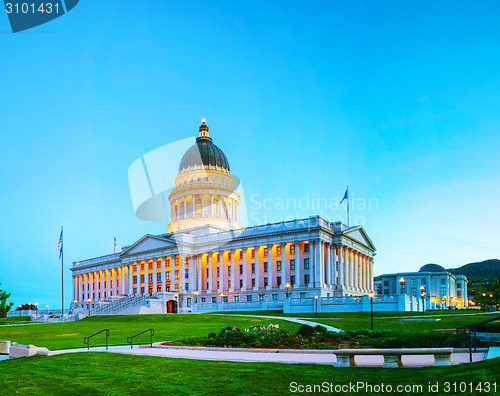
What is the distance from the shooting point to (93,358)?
19906 mm

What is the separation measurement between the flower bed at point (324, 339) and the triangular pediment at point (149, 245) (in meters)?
79.8

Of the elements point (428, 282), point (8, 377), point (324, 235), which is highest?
point (324, 235)

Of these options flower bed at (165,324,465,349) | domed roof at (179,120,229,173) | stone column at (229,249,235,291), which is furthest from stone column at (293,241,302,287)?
flower bed at (165,324,465,349)

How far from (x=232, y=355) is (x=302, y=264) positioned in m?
69.7

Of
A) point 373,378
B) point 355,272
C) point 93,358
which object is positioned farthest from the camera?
point 355,272

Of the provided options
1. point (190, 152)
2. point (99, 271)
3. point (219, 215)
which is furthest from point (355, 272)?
point (99, 271)

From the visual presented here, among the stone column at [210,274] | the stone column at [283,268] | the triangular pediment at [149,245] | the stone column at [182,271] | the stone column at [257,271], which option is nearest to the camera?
the stone column at [283,268]

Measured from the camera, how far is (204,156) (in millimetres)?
126938

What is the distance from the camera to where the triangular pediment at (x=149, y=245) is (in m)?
107

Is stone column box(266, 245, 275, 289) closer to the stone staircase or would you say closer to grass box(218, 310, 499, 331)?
grass box(218, 310, 499, 331)

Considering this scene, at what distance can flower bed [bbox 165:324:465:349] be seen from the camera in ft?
71.8

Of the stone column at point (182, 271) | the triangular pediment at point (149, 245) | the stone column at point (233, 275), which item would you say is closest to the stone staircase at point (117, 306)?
the stone column at point (182, 271)

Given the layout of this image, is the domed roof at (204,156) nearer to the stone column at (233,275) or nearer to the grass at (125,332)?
the stone column at (233,275)

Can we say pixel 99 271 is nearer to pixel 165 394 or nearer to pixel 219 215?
pixel 219 215
